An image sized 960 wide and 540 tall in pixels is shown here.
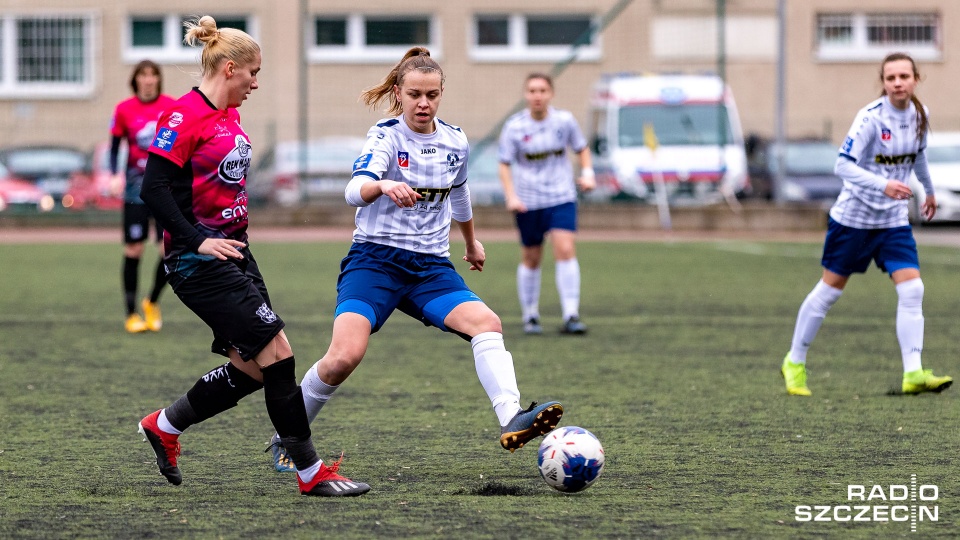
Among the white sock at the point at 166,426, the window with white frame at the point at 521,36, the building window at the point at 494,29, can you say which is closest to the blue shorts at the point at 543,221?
the white sock at the point at 166,426

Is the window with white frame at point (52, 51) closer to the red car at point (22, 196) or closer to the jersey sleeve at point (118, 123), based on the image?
the red car at point (22, 196)

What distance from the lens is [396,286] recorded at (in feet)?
19.1

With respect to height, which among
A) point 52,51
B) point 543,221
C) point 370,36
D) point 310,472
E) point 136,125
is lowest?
point 310,472

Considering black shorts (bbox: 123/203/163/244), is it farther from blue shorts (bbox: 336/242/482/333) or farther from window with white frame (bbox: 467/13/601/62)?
window with white frame (bbox: 467/13/601/62)

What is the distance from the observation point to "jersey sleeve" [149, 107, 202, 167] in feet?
17.1

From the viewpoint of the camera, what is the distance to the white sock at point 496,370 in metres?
5.67

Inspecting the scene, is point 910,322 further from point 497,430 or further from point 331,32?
point 331,32

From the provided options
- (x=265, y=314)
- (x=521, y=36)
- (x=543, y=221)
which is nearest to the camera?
(x=265, y=314)

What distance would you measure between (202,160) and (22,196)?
2242 centimetres

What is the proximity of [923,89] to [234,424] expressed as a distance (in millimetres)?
30390

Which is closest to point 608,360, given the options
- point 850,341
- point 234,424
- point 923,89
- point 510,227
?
point 850,341

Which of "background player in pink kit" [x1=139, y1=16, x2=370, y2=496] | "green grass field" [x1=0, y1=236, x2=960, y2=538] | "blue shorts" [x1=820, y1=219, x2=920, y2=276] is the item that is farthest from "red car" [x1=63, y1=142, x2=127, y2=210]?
"background player in pink kit" [x1=139, y1=16, x2=370, y2=496]

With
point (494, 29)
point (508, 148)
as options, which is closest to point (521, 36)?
point (494, 29)

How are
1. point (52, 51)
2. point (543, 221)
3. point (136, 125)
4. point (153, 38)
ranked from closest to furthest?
point (136, 125), point (543, 221), point (52, 51), point (153, 38)
